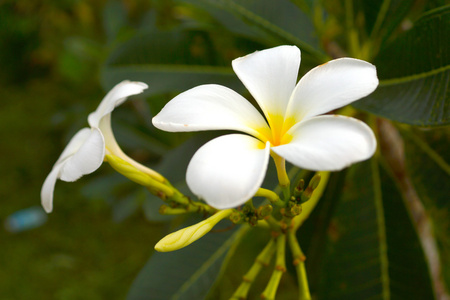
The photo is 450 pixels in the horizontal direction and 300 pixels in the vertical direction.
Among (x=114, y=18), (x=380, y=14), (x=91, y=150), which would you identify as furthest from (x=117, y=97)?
(x=114, y=18)

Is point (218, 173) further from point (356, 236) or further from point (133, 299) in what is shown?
point (356, 236)

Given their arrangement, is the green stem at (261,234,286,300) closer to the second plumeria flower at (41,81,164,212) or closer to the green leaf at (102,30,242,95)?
the second plumeria flower at (41,81,164,212)

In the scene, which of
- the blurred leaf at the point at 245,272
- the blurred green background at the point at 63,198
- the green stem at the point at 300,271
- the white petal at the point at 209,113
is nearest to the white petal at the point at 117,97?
the white petal at the point at 209,113

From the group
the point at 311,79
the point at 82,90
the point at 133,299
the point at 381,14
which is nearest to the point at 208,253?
the point at 133,299

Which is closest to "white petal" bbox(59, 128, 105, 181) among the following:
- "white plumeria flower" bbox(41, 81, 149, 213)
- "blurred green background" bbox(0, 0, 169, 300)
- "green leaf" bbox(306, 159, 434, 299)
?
"white plumeria flower" bbox(41, 81, 149, 213)

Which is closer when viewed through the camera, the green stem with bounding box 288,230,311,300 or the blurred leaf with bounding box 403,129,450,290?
the green stem with bounding box 288,230,311,300

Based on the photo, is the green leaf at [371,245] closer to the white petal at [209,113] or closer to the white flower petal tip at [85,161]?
the white petal at [209,113]

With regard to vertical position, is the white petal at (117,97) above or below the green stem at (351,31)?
below

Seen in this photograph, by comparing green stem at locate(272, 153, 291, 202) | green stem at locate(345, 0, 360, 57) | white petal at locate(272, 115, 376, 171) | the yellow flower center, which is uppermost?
green stem at locate(345, 0, 360, 57)
